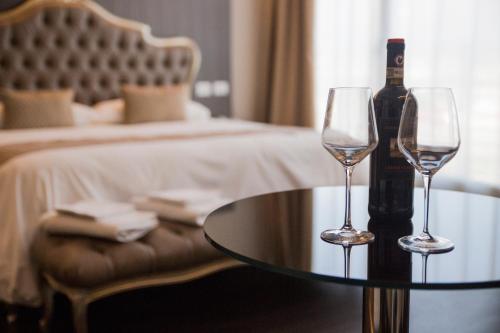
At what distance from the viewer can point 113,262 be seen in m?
1.95

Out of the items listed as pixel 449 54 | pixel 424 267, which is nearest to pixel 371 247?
pixel 424 267

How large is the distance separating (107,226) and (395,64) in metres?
1.21

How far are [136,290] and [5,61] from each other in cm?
224

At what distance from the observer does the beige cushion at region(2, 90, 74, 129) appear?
12.1 ft

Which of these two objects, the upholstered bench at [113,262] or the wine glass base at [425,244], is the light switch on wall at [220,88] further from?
the wine glass base at [425,244]

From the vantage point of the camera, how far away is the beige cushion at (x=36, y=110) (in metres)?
3.68

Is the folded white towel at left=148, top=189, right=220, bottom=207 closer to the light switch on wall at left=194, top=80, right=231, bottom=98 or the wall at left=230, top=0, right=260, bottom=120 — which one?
the light switch on wall at left=194, top=80, right=231, bottom=98

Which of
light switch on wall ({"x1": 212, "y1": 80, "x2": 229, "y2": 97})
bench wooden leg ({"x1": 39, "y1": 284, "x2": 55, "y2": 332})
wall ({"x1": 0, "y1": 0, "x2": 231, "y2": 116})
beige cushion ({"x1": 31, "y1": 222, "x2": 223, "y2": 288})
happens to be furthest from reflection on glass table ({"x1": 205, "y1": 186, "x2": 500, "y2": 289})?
light switch on wall ({"x1": 212, "y1": 80, "x2": 229, "y2": 97})

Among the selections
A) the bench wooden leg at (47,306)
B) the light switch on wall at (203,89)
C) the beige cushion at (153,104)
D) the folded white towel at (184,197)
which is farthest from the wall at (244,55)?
the bench wooden leg at (47,306)

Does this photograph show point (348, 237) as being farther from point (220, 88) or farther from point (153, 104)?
point (220, 88)

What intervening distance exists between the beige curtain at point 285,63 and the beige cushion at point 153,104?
109 centimetres

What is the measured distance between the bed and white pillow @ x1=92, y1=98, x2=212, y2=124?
0.19 metres

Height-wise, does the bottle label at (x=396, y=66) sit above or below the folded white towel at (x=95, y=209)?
above

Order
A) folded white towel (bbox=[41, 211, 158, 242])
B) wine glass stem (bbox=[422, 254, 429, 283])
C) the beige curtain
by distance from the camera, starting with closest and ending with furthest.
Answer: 1. wine glass stem (bbox=[422, 254, 429, 283])
2. folded white towel (bbox=[41, 211, 158, 242])
3. the beige curtain
